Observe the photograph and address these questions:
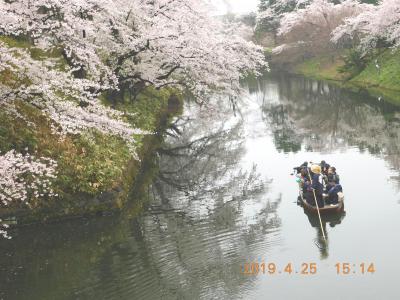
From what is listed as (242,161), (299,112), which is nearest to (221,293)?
(242,161)

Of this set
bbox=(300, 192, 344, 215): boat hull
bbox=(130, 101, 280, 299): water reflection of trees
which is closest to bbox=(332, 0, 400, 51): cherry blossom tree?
bbox=(130, 101, 280, 299): water reflection of trees

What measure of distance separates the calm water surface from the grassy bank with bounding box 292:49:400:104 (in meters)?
16.0

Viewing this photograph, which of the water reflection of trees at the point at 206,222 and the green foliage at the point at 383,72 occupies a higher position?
the green foliage at the point at 383,72

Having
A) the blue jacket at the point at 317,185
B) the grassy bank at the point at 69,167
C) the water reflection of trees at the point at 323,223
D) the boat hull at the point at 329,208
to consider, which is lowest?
the water reflection of trees at the point at 323,223

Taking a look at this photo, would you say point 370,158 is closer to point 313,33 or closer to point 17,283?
point 17,283

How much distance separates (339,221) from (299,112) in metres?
24.7

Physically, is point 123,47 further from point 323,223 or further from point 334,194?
point 323,223

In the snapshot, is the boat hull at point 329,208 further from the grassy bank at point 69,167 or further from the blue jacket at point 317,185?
the grassy bank at point 69,167

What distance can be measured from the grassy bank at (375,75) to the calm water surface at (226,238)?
1598cm

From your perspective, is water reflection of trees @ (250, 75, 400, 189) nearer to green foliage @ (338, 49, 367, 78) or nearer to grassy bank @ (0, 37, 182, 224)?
green foliage @ (338, 49, 367, 78)

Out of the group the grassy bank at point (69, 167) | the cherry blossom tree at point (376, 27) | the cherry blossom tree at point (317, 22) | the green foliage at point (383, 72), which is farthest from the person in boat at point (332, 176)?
the cherry blossom tree at point (317, 22)

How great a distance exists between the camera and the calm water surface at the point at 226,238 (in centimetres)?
1227

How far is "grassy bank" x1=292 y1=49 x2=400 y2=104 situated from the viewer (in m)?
41.4

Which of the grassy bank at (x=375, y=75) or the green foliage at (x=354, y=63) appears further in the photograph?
the green foliage at (x=354, y=63)
